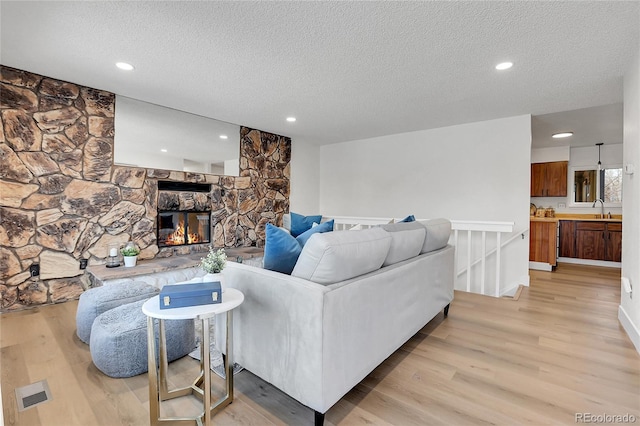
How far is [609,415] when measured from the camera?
153 centimetres

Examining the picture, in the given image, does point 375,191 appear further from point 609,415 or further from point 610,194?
point 610,194

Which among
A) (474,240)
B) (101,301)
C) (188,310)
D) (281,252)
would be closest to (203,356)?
(188,310)

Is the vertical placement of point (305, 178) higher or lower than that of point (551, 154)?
lower

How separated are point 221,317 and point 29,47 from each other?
2.70 meters

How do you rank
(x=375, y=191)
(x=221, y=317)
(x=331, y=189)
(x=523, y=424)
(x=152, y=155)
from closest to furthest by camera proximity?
(x=523, y=424) → (x=221, y=317) → (x=152, y=155) → (x=375, y=191) → (x=331, y=189)

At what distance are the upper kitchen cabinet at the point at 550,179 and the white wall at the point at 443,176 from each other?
2751 mm

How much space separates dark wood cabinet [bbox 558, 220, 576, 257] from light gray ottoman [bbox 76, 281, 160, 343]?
23.1ft

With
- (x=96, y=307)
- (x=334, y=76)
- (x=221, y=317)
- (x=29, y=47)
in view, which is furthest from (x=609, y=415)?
(x=29, y=47)

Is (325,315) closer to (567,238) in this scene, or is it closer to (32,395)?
(32,395)

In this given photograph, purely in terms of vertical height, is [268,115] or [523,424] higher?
[268,115]

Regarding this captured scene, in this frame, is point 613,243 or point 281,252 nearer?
point 281,252

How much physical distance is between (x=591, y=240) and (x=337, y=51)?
608cm

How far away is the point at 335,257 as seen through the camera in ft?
4.86

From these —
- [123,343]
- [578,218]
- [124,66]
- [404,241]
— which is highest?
[124,66]
